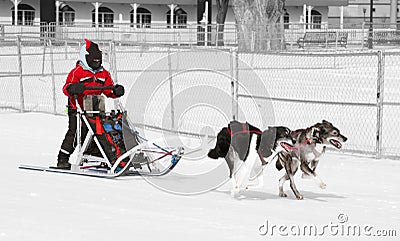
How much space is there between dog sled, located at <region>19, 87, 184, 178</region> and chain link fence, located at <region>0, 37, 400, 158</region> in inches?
26.0

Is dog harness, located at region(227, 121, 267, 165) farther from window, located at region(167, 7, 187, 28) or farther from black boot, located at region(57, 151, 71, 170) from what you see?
window, located at region(167, 7, 187, 28)

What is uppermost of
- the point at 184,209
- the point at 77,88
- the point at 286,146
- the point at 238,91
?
the point at 77,88

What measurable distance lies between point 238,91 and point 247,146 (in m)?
11.7

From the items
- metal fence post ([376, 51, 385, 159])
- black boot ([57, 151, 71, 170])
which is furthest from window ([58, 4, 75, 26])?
black boot ([57, 151, 71, 170])

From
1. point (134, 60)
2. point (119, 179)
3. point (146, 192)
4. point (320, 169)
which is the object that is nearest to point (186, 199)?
point (146, 192)

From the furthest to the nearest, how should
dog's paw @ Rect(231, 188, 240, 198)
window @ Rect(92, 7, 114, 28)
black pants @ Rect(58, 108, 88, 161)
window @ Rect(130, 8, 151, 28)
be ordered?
window @ Rect(130, 8, 151, 28), window @ Rect(92, 7, 114, 28), black pants @ Rect(58, 108, 88, 161), dog's paw @ Rect(231, 188, 240, 198)

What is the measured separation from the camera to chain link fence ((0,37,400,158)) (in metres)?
14.3

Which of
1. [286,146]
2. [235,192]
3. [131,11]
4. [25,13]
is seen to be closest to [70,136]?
[235,192]

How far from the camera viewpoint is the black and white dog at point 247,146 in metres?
8.31

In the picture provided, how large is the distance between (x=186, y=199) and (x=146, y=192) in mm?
545

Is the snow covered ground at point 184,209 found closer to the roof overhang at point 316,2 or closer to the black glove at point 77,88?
the black glove at point 77,88

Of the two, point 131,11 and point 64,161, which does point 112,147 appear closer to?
point 64,161

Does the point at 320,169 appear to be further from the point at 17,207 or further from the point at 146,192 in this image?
the point at 17,207

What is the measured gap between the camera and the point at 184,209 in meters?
8.23
